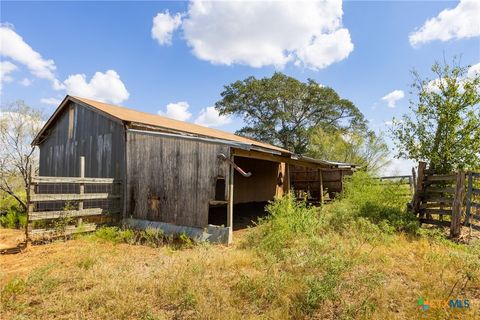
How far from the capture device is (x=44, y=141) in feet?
49.5

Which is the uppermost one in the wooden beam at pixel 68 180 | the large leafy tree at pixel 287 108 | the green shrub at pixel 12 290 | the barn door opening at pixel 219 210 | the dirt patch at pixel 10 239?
the large leafy tree at pixel 287 108

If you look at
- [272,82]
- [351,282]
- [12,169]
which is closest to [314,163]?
[351,282]

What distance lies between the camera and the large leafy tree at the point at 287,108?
105 feet

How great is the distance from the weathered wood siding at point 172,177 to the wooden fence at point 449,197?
676 cm

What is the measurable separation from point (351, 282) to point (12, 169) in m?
18.6

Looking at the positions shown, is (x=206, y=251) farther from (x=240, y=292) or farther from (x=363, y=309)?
A: (x=363, y=309)

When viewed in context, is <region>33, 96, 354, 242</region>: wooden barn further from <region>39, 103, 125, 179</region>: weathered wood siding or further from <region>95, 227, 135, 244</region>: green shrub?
<region>95, 227, 135, 244</region>: green shrub

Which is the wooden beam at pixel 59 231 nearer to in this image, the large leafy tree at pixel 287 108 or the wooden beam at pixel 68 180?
the wooden beam at pixel 68 180

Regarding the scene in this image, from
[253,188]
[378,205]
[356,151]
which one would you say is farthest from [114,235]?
[356,151]

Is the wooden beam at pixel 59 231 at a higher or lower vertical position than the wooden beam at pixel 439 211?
lower

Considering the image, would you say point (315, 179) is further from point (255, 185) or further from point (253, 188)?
point (253, 188)

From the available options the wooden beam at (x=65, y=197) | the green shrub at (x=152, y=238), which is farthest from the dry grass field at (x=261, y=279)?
the wooden beam at (x=65, y=197)

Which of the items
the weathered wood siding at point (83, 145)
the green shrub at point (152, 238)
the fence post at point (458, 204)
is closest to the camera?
the fence post at point (458, 204)

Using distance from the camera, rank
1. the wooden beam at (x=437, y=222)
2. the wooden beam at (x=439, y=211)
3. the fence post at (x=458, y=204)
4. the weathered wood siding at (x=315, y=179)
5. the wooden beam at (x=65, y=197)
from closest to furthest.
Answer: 1. the fence post at (x=458, y=204)
2. the wooden beam at (x=65, y=197)
3. the wooden beam at (x=439, y=211)
4. the wooden beam at (x=437, y=222)
5. the weathered wood siding at (x=315, y=179)
